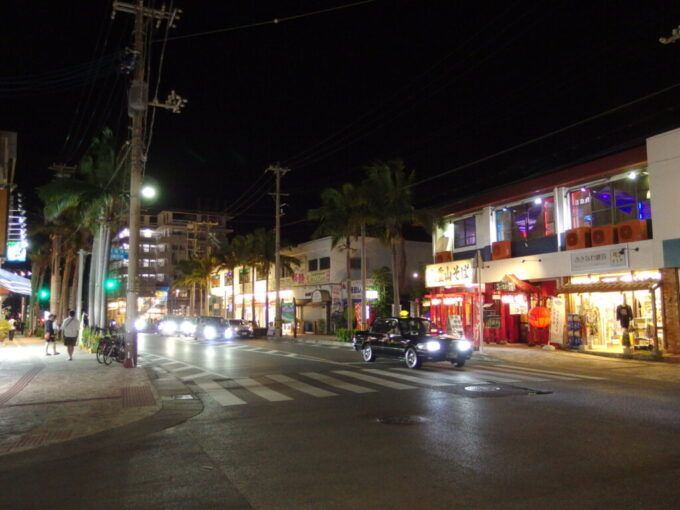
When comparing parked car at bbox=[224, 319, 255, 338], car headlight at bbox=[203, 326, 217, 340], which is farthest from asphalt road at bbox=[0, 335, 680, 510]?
car headlight at bbox=[203, 326, 217, 340]

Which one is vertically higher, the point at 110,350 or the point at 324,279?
the point at 324,279

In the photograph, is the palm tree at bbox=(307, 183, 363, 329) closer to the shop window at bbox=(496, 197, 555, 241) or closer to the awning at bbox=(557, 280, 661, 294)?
the shop window at bbox=(496, 197, 555, 241)

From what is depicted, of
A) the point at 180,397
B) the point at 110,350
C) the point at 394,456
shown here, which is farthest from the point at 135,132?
the point at 394,456

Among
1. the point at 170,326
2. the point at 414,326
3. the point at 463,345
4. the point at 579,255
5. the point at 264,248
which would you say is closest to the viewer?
the point at 463,345

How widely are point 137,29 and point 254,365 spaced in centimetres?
1208

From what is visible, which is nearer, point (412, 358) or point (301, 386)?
point (301, 386)

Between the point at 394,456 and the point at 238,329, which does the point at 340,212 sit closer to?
the point at 238,329

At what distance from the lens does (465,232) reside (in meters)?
32.0

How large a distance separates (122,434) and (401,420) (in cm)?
449

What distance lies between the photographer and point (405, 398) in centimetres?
1180

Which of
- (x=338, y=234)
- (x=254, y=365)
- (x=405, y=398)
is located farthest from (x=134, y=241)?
(x=338, y=234)

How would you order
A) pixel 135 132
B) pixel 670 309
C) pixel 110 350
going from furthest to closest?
pixel 670 309 → pixel 110 350 → pixel 135 132

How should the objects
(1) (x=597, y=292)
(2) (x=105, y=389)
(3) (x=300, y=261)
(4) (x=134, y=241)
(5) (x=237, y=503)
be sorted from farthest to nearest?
(3) (x=300, y=261) → (1) (x=597, y=292) → (4) (x=134, y=241) → (2) (x=105, y=389) → (5) (x=237, y=503)

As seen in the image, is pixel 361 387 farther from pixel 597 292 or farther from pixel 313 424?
pixel 597 292
